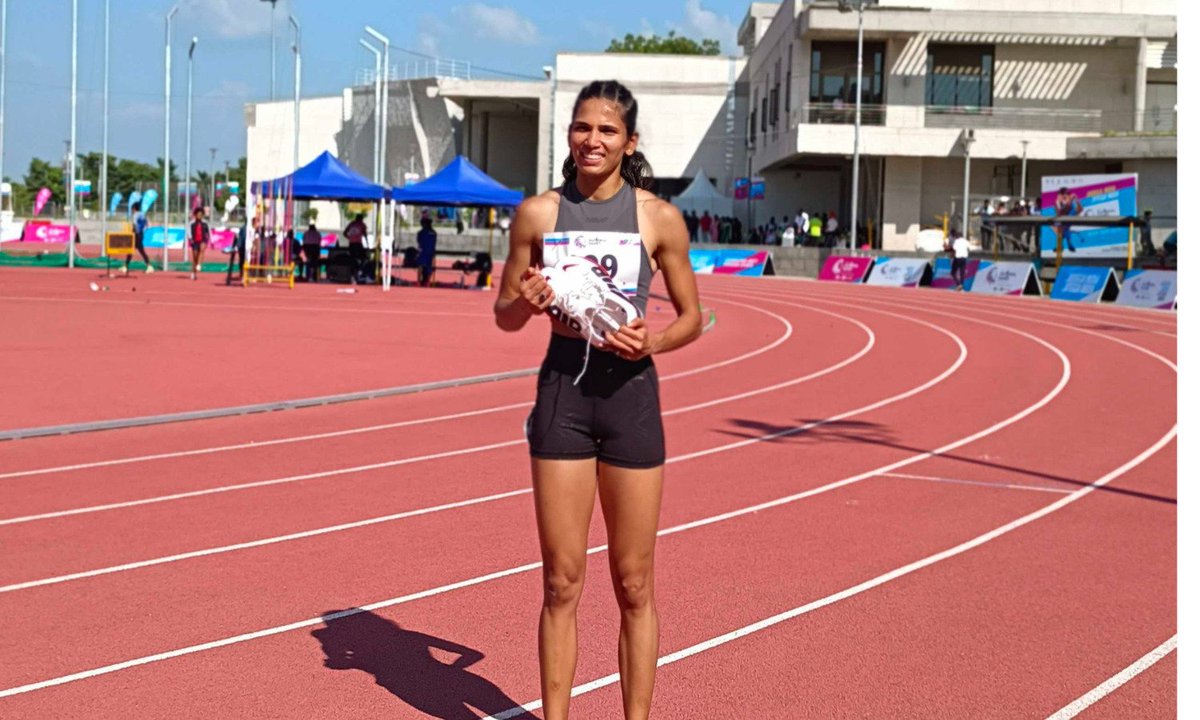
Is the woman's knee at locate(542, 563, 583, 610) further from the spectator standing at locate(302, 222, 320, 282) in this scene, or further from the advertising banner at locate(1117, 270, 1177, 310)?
the spectator standing at locate(302, 222, 320, 282)

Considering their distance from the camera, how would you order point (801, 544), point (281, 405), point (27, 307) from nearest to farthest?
point (801, 544) → point (281, 405) → point (27, 307)

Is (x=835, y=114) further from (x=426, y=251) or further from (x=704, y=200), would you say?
(x=426, y=251)

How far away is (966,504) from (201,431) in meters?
6.11

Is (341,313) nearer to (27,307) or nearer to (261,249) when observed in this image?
(27,307)

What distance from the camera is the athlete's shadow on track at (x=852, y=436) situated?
35.1 ft

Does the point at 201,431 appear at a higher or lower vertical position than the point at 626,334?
lower

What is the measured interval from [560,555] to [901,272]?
3996 centimetres

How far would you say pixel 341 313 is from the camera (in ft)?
83.8

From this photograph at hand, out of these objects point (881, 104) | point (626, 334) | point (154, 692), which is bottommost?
point (154, 692)

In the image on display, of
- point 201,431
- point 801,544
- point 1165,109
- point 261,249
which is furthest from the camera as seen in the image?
point 1165,109

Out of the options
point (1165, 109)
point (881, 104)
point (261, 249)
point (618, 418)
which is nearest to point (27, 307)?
point (261, 249)

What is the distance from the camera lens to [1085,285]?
36250 millimetres

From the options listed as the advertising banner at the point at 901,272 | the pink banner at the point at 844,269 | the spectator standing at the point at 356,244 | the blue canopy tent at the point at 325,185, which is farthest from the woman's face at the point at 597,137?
the pink banner at the point at 844,269

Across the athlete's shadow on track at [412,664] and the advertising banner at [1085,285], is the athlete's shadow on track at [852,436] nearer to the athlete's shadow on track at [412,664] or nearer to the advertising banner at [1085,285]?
the athlete's shadow on track at [412,664]
